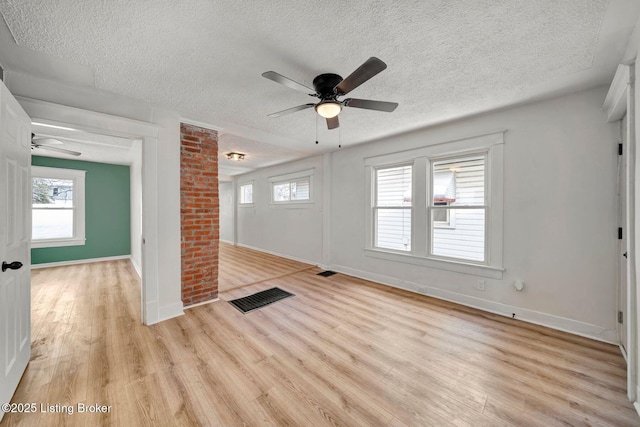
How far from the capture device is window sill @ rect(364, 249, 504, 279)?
3.01 meters

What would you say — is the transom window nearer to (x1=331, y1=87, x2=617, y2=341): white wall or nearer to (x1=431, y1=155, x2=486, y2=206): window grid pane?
(x1=431, y1=155, x2=486, y2=206): window grid pane

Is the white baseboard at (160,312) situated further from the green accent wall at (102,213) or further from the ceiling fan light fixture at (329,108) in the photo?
the green accent wall at (102,213)

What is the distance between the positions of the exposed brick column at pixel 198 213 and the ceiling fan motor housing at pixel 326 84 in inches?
74.7

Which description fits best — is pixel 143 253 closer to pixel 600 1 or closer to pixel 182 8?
pixel 182 8

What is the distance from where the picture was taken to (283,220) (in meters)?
6.36

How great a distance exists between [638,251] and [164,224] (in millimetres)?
4150

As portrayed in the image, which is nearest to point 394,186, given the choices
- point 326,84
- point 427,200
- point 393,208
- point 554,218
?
point 393,208

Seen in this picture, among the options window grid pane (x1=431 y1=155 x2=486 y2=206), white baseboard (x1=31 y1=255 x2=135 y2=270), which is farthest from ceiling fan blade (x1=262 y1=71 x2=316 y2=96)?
white baseboard (x1=31 y1=255 x2=135 y2=270)

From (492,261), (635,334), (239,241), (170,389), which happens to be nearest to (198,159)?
(170,389)

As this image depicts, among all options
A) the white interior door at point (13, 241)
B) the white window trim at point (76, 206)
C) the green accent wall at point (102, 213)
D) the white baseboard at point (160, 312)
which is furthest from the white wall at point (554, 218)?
the white window trim at point (76, 206)

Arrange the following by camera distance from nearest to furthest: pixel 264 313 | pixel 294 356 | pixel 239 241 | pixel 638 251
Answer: pixel 638 251 → pixel 294 356 → pixel 264 313 → pixel 239 241

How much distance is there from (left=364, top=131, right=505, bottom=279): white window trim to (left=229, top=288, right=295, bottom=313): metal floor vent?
5.67 feet

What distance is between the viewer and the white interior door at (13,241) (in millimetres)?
1506

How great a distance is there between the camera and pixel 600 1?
4.55 feet
